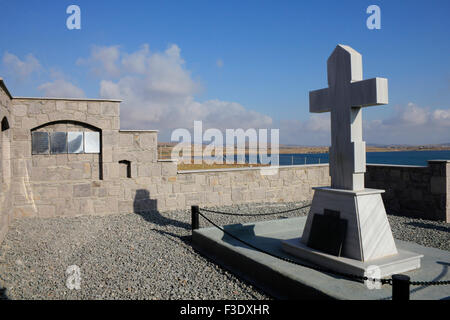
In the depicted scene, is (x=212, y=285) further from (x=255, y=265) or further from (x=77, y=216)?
(x=77, y=216)

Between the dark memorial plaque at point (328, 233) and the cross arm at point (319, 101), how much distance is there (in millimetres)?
1592

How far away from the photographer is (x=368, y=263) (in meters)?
4.14

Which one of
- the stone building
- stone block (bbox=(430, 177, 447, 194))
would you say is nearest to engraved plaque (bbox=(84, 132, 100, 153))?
the stone building

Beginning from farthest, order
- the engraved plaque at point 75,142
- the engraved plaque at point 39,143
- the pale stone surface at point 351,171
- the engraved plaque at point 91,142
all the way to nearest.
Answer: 1. the engraved plaque at point 91,142
2. the engraved plaque at point 75,142
3. the engraved plaque at point 39,143
4. the pale stone surface at point 351,171

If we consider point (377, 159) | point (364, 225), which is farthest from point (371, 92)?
point (377, 159)

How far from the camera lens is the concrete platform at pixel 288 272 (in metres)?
3.61

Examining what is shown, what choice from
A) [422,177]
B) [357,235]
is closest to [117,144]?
[357,235]

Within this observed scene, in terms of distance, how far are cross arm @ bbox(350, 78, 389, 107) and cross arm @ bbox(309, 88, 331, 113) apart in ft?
1.80

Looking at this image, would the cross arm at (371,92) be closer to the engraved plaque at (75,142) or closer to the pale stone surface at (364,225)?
the pale stone surface at (364,225)

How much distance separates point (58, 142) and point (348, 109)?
7.53m

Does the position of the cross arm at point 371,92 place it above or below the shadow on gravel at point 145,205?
above

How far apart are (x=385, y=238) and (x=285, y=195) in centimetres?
692

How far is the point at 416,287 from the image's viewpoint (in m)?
3.86

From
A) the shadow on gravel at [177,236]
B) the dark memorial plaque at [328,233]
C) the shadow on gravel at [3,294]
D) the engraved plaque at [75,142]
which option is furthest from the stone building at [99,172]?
the dark memorial plaque at [328,233]
